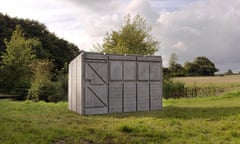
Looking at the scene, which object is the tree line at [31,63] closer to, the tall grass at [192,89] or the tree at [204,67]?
the tall grass at [192,89]

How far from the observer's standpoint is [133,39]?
25.8 m

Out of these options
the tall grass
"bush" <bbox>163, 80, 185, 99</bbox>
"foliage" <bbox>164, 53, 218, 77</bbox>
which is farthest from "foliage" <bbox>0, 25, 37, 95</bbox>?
"foliage" <bbox>164, 53, 218, 77</bbox>

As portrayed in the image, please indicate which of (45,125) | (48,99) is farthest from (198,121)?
(48,99)

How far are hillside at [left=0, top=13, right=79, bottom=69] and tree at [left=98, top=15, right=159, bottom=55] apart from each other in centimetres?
1339

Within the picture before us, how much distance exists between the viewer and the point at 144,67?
1363cm

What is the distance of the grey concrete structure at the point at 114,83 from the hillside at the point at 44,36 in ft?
84.4

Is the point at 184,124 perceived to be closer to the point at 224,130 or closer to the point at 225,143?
the point at 224,130

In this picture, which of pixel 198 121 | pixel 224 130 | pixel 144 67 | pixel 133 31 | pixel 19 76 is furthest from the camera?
pixel 19 76

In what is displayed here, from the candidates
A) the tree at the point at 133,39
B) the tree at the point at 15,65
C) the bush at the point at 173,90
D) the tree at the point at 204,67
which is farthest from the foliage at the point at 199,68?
the tree at the point at 15,65

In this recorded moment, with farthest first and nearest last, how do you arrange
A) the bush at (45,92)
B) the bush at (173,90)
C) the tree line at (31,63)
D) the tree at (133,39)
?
the tree at (133,39), the bush at (173,90), the tree line at (31,63), the bush at (45,92)

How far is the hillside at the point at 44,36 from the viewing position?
3934 cm

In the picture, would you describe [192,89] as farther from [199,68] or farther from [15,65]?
[199,68]

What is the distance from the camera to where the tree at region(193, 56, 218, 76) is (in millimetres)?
49875

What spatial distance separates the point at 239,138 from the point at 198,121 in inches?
101
